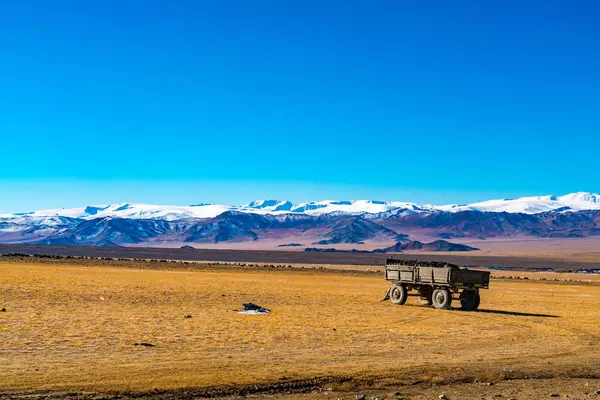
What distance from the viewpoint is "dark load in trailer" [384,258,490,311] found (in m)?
29.8

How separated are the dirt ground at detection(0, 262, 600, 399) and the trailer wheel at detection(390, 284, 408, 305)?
1.56 metres

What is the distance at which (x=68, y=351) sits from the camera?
15898 millimetres

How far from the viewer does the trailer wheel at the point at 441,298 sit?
97.2 ft

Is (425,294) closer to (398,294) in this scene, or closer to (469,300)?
(398,294)

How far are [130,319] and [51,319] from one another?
2.24 m

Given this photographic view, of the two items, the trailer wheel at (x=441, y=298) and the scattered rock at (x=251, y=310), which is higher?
the trailer wheel at (x=441, y=298)

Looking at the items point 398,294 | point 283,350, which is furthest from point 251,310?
point 398,294

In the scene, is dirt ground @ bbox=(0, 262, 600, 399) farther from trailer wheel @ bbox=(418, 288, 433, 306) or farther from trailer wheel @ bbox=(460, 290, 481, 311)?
trailer wheel @ bbox=(418, 288, 433, 306)

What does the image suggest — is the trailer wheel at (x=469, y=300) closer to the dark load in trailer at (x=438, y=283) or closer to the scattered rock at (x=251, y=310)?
the dark load in trailer at (x=438, y=283)

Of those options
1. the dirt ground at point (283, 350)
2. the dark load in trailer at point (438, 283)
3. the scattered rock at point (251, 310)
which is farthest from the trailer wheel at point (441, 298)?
the scattered rock at point (251, 310)

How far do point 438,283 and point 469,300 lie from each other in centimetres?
139

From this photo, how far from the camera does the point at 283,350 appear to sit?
56.7 ft

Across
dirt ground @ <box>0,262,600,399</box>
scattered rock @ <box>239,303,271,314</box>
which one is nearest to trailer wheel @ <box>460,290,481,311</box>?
dirt ground @ <box>0,262,600,399</box>

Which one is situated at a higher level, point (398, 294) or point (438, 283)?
point (438, 283)
